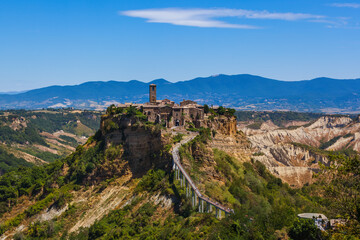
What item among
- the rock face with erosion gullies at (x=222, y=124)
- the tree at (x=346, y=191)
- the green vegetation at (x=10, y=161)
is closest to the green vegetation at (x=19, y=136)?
the green vegetation at (x=10, y=161)

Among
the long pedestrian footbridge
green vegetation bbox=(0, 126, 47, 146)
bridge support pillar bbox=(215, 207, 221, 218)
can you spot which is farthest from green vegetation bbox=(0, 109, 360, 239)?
green vegetation bbox=(0, 126, 47, 146)

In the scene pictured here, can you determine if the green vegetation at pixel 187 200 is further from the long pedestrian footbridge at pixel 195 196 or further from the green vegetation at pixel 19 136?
the green vegetation at pixel 19 136

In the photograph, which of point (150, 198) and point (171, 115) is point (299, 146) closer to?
point (171, 115)

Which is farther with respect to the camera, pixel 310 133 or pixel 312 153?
pixel 310 133

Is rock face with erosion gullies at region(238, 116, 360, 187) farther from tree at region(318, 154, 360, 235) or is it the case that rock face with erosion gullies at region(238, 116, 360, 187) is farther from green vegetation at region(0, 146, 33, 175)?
green vegetation at region(0, 146, 33, 175)

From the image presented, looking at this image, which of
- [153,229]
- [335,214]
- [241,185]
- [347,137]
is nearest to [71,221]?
[153,229]

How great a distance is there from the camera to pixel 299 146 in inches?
3925

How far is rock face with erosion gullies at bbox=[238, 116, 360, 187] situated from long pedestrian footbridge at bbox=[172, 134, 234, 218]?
23059mm

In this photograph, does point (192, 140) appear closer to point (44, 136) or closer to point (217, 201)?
point (217, 201)

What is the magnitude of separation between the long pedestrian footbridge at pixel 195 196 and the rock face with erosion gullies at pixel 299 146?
75.7 feet

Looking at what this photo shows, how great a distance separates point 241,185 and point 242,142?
20.2 metres

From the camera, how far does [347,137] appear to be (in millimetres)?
135875

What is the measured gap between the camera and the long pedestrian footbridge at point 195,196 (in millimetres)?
35938

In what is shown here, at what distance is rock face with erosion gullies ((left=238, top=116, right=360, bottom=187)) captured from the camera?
74188 millimetres
